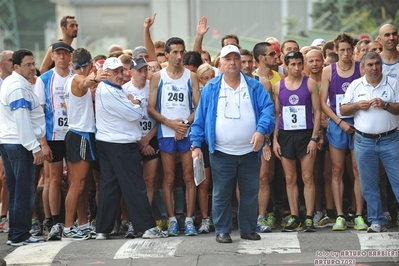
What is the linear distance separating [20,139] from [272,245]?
3.26m

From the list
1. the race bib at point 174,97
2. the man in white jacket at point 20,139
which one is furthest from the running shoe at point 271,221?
the man in white jacket at point 20,139

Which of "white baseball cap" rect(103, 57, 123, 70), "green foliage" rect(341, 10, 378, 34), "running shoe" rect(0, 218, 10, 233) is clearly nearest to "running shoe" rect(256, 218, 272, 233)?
"white baseball cap" rect(103, 57, 123, 70)

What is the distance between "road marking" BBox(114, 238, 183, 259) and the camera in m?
10.6

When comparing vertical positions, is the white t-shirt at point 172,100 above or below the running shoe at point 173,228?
above

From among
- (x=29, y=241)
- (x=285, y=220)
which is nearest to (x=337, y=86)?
(x=285, y=220)

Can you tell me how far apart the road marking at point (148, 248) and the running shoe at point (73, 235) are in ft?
2.74

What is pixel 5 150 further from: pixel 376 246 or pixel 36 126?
pixel 376 246

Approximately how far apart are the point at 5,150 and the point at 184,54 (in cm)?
287

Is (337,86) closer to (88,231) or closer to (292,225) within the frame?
(292,225)

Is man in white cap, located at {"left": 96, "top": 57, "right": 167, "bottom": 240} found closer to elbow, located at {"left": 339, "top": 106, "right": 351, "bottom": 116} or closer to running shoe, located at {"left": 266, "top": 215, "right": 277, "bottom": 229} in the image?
running shoe, located at {"left": 266, "top": 215, "right": 277, "bottom": 229}

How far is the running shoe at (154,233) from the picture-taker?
457 inches

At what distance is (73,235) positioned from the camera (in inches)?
466

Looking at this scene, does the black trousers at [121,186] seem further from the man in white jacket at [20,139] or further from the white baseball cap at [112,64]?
the white baseball cap at [112,64]

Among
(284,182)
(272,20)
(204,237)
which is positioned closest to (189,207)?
(204,237)
